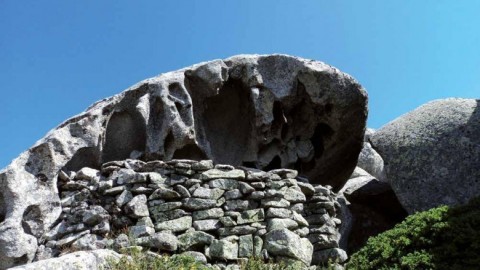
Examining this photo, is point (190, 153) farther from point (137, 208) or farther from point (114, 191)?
point (137, 208)

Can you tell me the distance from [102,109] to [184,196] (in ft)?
8.66

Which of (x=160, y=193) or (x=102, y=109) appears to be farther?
(x=102, y=109)

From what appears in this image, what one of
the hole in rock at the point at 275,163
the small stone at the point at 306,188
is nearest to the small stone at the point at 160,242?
the small stone at the point at 306,188

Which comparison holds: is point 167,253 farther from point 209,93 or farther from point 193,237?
point 209,93

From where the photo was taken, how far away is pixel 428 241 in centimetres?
776

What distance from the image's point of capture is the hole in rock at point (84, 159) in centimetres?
1017

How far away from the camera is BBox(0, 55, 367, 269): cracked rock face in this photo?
32.4 ft

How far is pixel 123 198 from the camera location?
9.20 meters

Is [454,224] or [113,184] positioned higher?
[113,184]

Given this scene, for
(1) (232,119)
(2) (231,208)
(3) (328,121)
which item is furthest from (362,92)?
(2) (231,208)

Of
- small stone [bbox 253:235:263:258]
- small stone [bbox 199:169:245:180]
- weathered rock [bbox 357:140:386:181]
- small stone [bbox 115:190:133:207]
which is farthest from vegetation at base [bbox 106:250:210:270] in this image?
weathered rock [bbox 357:140:386:181]

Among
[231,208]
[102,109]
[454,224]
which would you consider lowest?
[454,224]

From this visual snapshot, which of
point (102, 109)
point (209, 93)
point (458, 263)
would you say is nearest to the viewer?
point (458, 263)

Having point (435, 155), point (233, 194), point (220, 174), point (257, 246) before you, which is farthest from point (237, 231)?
point (435, 155)
